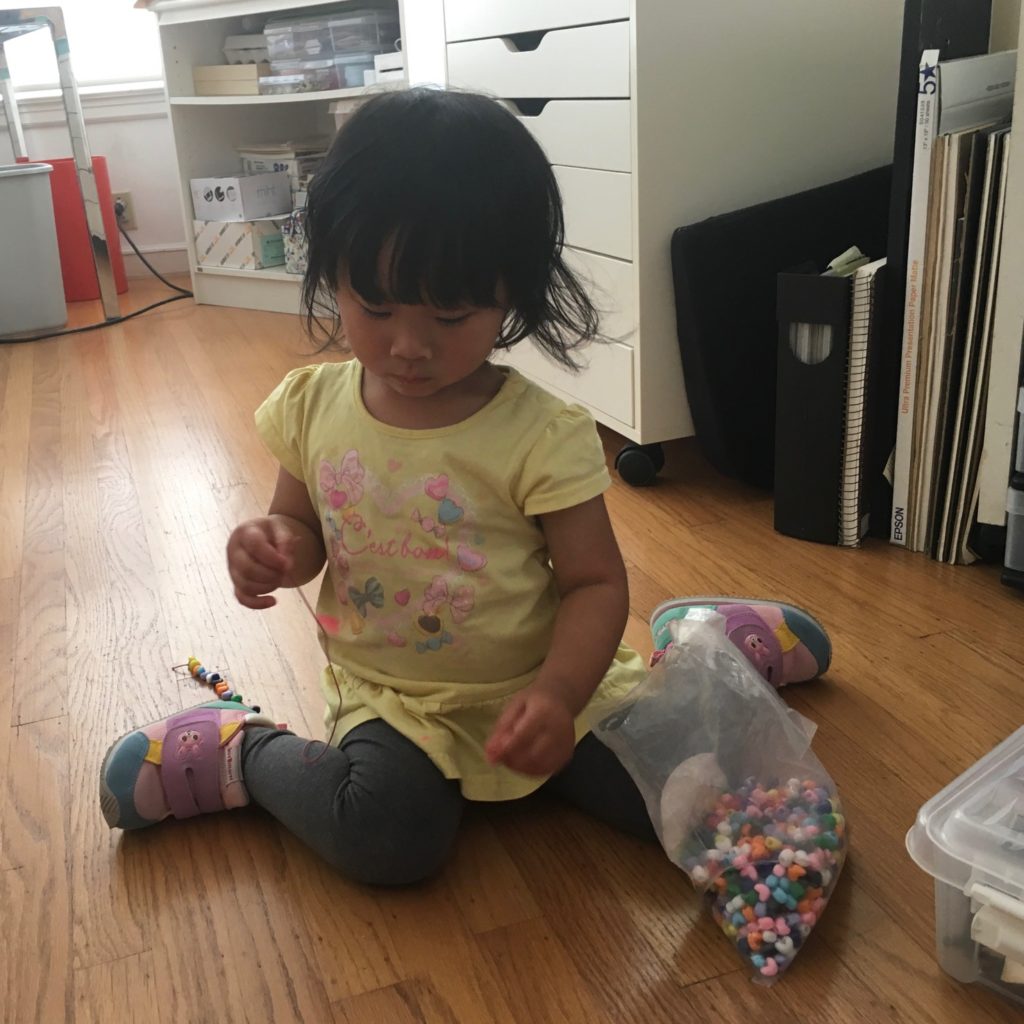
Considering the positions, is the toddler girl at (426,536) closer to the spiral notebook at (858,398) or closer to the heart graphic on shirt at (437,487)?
the heart graphic on shirt at (437,487)

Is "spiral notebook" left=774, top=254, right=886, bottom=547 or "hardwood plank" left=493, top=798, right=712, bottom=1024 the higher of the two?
"spiral notebook" left=774, top=254, right=886, bottom=547

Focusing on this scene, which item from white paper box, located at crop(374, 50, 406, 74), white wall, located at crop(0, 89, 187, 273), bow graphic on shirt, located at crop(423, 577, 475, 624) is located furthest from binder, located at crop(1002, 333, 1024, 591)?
white wall, located at crop(0, 89, 187, 273)

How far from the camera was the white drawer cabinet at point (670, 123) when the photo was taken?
126cm

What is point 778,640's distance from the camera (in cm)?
95

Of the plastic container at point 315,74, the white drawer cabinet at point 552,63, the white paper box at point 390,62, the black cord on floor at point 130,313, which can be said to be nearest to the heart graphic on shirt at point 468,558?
the white drawer cabinet at point 552,63

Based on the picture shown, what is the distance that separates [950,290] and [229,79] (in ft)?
6.18

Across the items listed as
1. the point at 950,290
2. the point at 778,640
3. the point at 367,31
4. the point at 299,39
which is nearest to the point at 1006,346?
the point at 950,290

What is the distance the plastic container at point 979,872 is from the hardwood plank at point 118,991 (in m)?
0.45

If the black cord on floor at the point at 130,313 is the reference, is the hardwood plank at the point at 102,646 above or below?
above

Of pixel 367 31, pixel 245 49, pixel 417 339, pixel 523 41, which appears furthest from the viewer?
pixel 245 49

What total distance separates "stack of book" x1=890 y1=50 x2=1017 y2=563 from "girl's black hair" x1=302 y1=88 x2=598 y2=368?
1.76ft

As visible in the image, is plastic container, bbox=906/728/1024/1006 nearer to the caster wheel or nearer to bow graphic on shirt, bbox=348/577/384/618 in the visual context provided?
bow graphic on shirt, bbox=348/577/384/618

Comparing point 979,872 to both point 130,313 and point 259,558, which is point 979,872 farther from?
point 130,313

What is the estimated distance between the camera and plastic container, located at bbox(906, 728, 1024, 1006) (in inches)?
23.6
